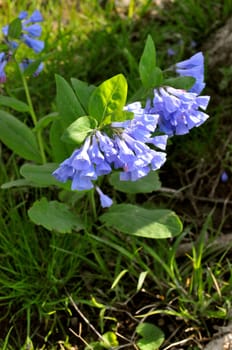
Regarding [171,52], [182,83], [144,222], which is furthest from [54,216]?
[171,52]

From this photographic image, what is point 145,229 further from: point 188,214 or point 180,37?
point 180,37

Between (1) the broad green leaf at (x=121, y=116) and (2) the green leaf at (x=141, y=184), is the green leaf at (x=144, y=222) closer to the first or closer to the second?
(2) the green leaf at (x=141, y=184)

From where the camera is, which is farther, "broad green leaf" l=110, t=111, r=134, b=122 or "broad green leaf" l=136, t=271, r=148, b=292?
"broad green leaf" l=136, t=271, r=148, b=292

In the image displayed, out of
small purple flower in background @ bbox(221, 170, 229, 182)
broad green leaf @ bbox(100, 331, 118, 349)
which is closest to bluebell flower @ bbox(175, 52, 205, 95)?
small purple flower in background @ bbox(221, 170, 229, 182)

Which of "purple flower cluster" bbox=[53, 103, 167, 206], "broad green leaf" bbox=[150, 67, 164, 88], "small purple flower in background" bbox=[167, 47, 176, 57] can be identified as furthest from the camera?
"small purple flower in background" bbox=[167, 47, 176, 57]

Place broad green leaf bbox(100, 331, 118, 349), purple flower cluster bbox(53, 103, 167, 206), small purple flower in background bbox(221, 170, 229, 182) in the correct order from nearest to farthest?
purple flower cluster bbox(53, 103, 167, 206)
broad green leaf bbox(100, 331, 118, 349)
small purple flower in background bbox(221, 170, 229, 182)

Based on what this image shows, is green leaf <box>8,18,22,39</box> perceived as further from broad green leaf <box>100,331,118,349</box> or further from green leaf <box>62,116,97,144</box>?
broad green leaf <box>100,331,118,349</box>

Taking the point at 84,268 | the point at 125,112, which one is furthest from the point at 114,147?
the point at 84,268
